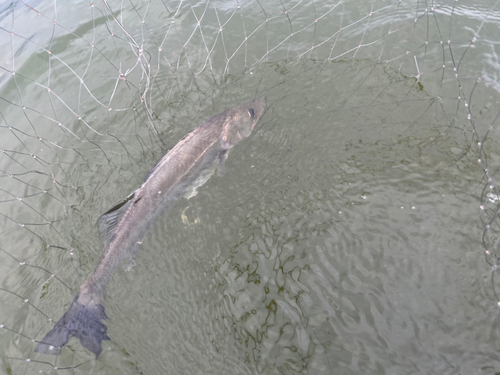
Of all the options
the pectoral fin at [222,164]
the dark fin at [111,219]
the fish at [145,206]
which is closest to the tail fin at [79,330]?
the fish at [145,206]

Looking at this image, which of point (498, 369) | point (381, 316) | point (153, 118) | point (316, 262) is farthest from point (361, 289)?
point (153, 118)

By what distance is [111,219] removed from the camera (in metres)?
4.10

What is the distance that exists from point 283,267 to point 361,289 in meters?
0.88

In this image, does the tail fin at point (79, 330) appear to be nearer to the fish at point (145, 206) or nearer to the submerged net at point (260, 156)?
the fish at point (145, 206)

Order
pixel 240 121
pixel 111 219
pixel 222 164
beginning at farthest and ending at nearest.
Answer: pixel 240 121 → pixel 222 164 → pixel 111 219

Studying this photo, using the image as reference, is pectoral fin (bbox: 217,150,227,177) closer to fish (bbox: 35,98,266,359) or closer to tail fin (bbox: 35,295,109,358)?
fish (bbox: 35,98,266,359)

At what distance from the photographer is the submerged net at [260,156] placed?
349 cm

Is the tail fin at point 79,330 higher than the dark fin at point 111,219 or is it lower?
lower

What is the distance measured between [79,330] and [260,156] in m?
3.11

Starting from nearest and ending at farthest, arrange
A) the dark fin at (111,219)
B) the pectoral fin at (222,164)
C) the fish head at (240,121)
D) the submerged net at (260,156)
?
A: 1. the submerged net at (260,156)
2. the dark fin at (111,219)
3. the pectoral fin at (222,164)
4. the fish head at (240,121)

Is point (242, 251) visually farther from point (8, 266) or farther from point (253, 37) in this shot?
point (253, 37)

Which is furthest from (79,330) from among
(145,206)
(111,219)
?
(145,206)

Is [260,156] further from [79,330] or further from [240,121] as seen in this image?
[79,330]

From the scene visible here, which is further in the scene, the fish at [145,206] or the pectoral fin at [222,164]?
the pectoral fin at [222,164]
